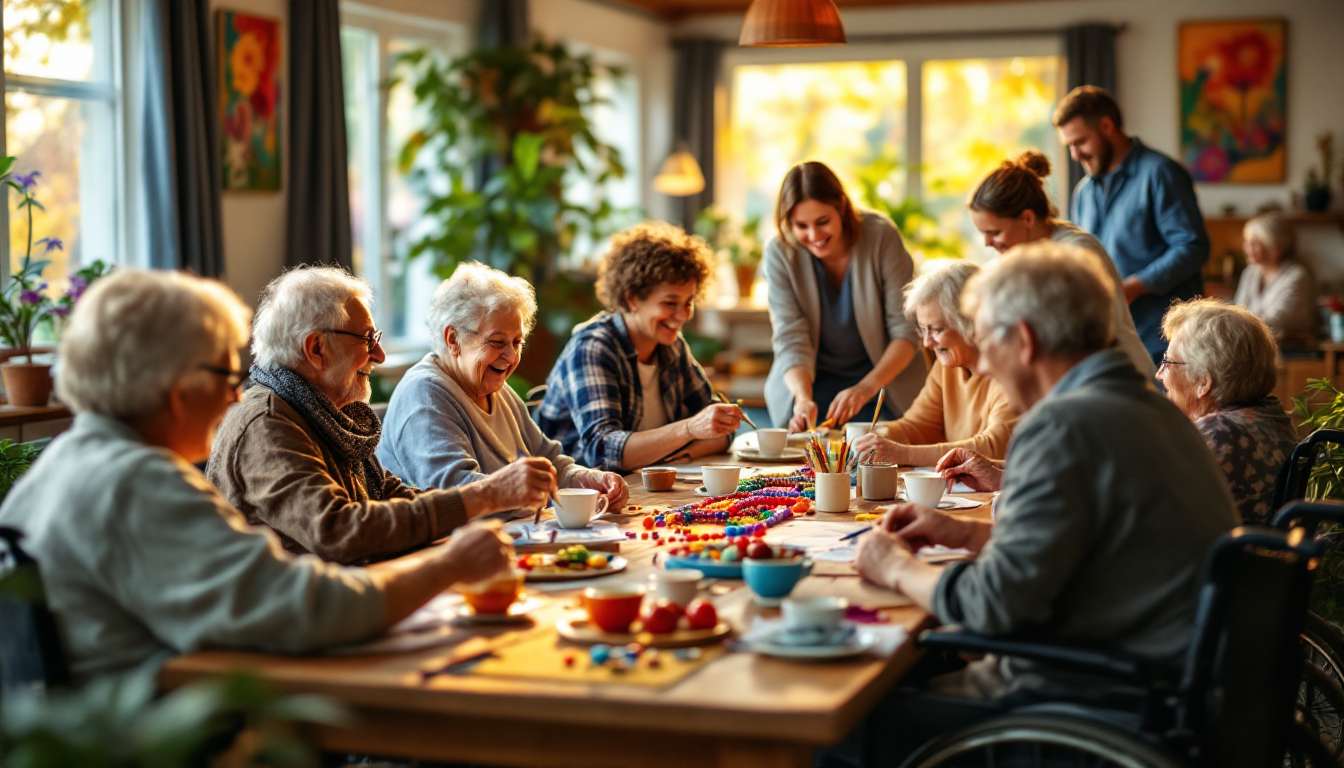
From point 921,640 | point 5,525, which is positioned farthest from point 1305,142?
point 5,525

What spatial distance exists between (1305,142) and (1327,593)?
662cm

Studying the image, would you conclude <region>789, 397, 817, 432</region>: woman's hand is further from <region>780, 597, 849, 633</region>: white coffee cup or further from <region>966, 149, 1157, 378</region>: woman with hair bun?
<region>780, 597, 849, 633</region>: white coffee cup

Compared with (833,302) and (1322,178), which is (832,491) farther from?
(1322,178)

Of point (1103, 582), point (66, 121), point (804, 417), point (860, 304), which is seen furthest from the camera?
point (66, 121)

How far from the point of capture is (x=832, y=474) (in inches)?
110

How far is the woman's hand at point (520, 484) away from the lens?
2496mm

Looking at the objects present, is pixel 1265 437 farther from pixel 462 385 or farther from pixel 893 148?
pixel 893 148

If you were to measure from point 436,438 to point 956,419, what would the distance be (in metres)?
1.51

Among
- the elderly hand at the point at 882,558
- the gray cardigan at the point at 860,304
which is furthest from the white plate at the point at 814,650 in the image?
the gray cardigan at the point at 860,304

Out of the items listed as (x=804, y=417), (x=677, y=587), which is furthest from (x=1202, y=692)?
(x=804, y=417)

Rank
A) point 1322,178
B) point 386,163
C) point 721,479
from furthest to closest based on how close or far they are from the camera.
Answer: point 1322,178
point 386,163
point 721,479

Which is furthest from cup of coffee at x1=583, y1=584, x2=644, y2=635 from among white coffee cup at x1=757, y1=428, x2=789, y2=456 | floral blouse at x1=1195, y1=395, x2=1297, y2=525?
white coffee cup at x1=757, y1=428, x2=789, y2=456

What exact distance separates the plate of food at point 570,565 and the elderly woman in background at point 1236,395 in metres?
1.23

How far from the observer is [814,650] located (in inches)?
67.8
